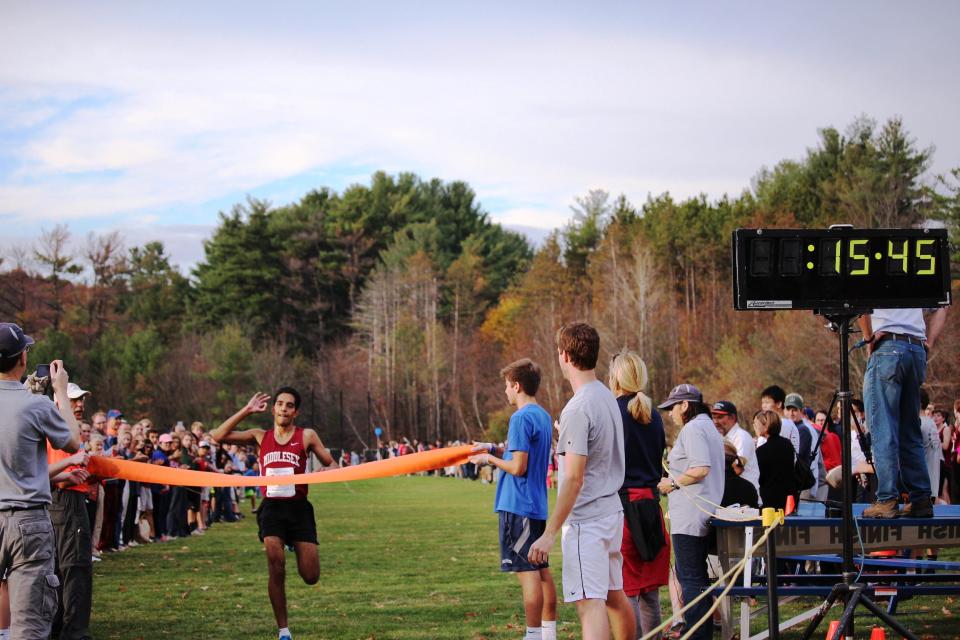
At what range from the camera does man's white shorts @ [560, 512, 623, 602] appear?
731cm

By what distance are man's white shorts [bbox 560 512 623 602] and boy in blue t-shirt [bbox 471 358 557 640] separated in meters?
2.21

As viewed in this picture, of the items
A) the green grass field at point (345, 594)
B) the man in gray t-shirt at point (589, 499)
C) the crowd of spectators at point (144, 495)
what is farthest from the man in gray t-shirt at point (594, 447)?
the crowd of spectators at point (144, 495)

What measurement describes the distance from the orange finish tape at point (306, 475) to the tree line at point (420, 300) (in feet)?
155

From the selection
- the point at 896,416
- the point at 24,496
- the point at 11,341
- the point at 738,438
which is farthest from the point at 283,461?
the point at 896,416

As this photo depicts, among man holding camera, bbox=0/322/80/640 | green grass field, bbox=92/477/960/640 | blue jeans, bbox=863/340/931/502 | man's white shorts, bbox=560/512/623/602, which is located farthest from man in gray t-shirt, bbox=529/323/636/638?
green grass field, bbox=92/477/960/640

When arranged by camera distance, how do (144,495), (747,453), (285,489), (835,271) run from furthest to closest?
(144,495) < (747,453) < (285,489) < (835,271)

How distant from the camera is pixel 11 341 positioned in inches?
305

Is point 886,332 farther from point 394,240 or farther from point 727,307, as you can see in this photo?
point 394,240

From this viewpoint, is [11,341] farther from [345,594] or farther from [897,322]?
[345,594]

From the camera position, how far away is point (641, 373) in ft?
29.2

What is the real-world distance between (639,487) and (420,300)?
106 meters

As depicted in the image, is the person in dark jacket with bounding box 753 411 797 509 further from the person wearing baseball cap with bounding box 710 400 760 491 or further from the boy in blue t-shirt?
the boy in blue t-shirt

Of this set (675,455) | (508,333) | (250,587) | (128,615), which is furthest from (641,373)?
(508,333)

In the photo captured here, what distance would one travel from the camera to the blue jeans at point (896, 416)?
28.8 ft
